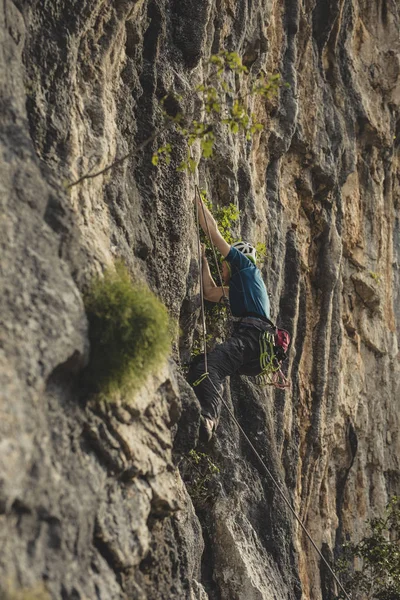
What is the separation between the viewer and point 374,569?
14.2 meters

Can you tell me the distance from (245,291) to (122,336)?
371 centimetres

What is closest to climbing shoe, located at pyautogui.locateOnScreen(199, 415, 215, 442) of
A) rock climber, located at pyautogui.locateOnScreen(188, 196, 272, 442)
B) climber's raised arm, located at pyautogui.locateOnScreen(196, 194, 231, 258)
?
rock climber, located at pyautogui.locateOnScreen(188, 196, 272, 442)

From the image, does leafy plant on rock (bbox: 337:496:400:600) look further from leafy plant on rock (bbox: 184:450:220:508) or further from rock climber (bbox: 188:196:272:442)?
rock climber (bbox: 188:196:272:442)

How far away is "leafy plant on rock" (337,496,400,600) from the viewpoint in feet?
44.4

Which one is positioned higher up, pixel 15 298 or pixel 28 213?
pixel 28 213

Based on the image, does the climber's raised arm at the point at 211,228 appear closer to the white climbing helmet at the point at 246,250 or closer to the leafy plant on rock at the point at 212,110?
the white climbing helmet at the point at 246,250

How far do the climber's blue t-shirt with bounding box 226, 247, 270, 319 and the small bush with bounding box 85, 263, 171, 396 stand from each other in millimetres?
3242

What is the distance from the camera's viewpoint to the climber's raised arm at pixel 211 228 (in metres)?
9.60

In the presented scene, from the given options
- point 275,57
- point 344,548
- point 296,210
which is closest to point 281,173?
point 296,210

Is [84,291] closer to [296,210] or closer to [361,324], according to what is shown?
[296,210]

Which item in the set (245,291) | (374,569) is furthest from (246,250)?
(374,569)

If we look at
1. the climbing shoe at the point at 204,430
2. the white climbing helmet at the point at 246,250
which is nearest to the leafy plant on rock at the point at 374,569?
the white climbing helmet at the point at 246,250

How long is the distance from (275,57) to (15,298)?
10055 mm

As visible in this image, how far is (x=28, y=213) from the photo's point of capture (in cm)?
549
